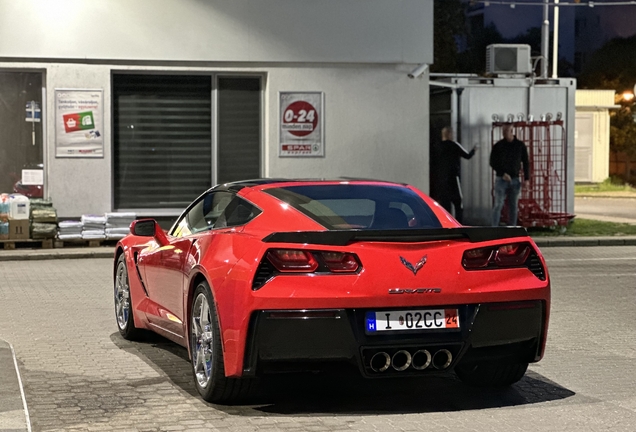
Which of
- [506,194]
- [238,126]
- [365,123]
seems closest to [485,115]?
[506,194]

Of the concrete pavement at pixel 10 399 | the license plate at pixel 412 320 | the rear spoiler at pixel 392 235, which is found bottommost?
the concrete pavement at pixel 10 399

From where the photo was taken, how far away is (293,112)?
2172 cm

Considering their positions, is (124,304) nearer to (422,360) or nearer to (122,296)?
(122,296)

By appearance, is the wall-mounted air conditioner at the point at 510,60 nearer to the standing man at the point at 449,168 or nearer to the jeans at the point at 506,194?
the standing man at the point at 449,168

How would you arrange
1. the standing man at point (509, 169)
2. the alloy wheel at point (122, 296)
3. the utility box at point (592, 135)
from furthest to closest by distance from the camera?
the utility box at point (592, 135) < the standing man at point (509, 169) < the alloy wheel at point (122, 296)

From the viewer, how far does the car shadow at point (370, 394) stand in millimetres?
6852

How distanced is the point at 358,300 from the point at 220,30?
15.3m

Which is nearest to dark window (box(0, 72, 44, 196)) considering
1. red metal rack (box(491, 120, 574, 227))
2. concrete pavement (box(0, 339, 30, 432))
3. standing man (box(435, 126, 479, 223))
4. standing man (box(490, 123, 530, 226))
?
standing man (box(435, 126, 479, 223))

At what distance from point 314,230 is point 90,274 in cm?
933

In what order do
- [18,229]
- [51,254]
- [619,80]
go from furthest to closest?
[619,80]
[18,229]
[51,254]

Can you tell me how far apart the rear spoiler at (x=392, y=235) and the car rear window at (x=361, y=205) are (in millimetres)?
746

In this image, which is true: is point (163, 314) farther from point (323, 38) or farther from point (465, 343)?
point (323, 38)

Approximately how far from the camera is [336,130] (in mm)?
21938

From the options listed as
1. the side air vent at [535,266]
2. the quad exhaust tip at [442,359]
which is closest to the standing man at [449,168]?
the side air vent at [535,266]
